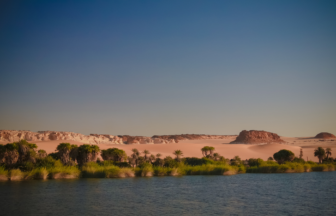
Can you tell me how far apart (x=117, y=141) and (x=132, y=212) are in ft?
418

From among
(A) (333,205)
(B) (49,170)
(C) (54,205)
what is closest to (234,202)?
(A) (333,205)

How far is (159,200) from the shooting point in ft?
84.5

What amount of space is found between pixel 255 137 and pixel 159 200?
14204 centimetres

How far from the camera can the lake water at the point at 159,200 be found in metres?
21.5

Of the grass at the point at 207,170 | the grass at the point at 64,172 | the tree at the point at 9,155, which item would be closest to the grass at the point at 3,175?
the tree at the point at 9,155

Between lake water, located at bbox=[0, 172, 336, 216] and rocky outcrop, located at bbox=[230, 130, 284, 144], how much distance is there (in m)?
124

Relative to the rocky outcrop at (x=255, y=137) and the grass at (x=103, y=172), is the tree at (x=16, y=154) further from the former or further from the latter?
the rocky outcrop at (x=255, y=137)

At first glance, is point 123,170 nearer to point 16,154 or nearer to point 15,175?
point 15,175

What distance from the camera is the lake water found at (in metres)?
21.5

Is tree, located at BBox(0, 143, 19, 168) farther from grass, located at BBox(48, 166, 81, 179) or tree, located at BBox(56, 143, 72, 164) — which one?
tree, located at BBox(56, 143, 72, 164)

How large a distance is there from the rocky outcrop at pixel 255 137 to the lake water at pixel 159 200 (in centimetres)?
12379

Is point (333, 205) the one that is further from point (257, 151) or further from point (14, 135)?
point (14, 135)

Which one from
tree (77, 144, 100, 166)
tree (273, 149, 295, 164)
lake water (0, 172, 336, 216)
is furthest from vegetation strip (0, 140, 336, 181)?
tree (273, 149, 295, 164)

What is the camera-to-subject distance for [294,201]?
2605cm
